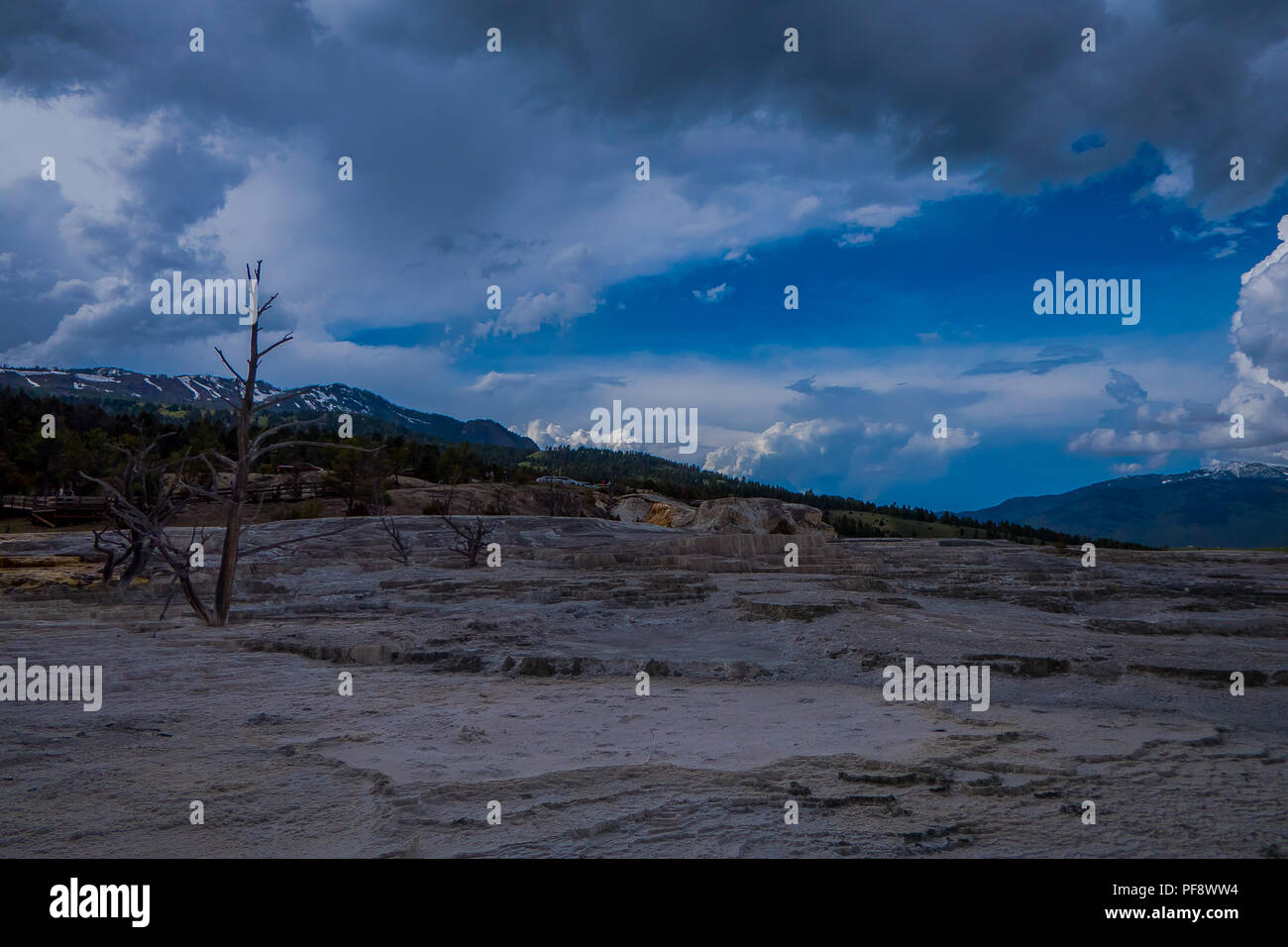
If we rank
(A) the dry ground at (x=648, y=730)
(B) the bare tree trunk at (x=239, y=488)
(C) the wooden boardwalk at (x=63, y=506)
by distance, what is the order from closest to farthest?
(A) the dry ground at (x=648, y=730)
(B) the bare tree trunk at (x=239, y=488)
(C) the wooden boardwalk at (x=63, y=506)

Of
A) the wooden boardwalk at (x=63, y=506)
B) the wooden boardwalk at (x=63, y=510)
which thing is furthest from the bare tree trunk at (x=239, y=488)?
the wooden boardwalk at (x=63, y=510)

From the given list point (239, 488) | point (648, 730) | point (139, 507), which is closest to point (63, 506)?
point (139, 507)

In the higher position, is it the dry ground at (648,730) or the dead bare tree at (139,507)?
the dead bare tree at (139,507)

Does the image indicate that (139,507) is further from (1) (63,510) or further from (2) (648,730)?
(1) (63,510)

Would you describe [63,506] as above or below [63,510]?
above

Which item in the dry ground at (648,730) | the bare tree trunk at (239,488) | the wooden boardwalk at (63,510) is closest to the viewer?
the dry ground at (648,730)

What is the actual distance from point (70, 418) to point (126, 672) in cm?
7793

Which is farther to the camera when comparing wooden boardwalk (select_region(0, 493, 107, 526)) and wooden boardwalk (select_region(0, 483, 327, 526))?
wooden boardwalk (select_region(0, 493, 107, 526))

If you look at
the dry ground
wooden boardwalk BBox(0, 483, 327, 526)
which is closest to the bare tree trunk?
the dry ground

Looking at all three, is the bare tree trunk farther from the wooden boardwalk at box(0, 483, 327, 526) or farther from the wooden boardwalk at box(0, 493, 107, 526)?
the wooden boardwalk at box(0, 493, 107, 526)

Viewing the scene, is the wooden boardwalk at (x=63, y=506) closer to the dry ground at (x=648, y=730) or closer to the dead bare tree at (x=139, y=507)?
the dead bare tree at (x=139, y=507)

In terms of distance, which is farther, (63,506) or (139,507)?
(63,506)
